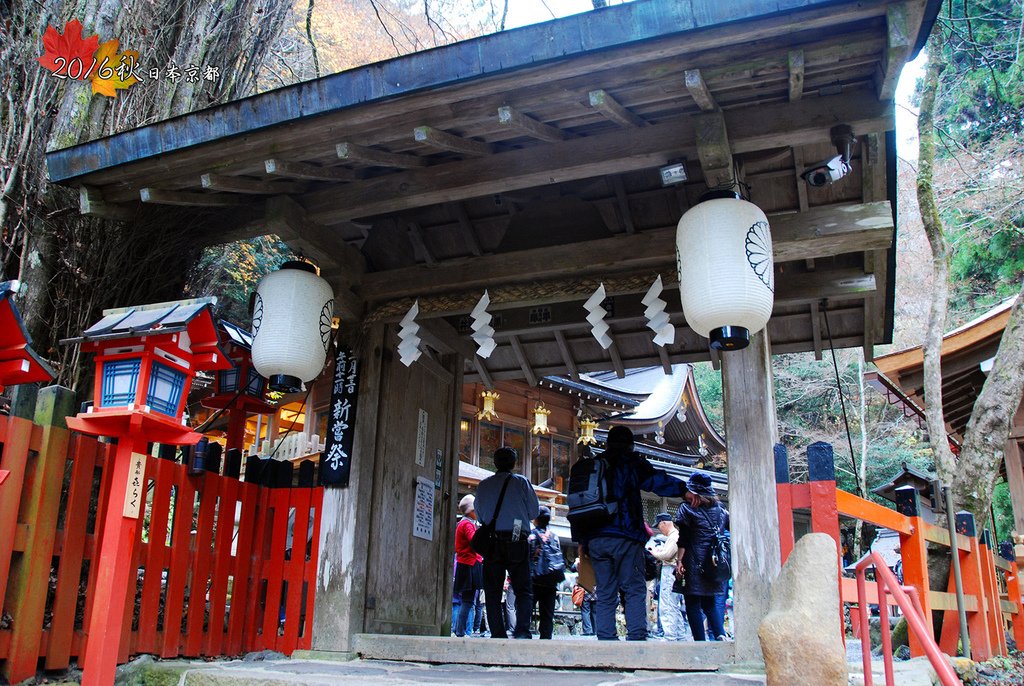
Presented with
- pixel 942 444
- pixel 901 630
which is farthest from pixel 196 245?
pixel 942 444

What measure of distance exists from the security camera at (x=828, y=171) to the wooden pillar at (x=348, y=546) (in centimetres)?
395

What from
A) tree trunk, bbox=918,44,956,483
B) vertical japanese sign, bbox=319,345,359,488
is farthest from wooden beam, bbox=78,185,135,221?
tree trunk, bbox=918,44,956,483

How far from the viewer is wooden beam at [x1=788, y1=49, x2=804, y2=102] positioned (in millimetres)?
4162

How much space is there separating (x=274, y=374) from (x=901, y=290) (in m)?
28.2

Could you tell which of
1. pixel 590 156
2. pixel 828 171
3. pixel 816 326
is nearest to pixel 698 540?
pixel 816 326

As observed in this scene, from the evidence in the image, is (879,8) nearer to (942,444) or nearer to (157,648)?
(157,648)

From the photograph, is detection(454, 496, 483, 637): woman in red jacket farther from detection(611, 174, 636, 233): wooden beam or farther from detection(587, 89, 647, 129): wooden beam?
detection(587, 89, 647, 129): wooden beam

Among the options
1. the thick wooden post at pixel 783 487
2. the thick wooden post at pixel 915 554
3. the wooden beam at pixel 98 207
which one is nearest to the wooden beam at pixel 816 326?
the thick wooden post at pixel 915 554

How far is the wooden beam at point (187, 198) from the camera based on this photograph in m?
5.59

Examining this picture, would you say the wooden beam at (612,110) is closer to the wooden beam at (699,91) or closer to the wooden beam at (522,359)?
the wooden beam at (699,91)

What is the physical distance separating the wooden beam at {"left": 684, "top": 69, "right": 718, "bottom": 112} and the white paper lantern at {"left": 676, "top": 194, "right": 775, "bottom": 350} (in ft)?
1.96

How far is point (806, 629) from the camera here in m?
2.96

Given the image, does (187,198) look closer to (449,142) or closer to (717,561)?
Answer: (449,142)

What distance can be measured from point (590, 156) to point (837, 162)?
1.54 meters
